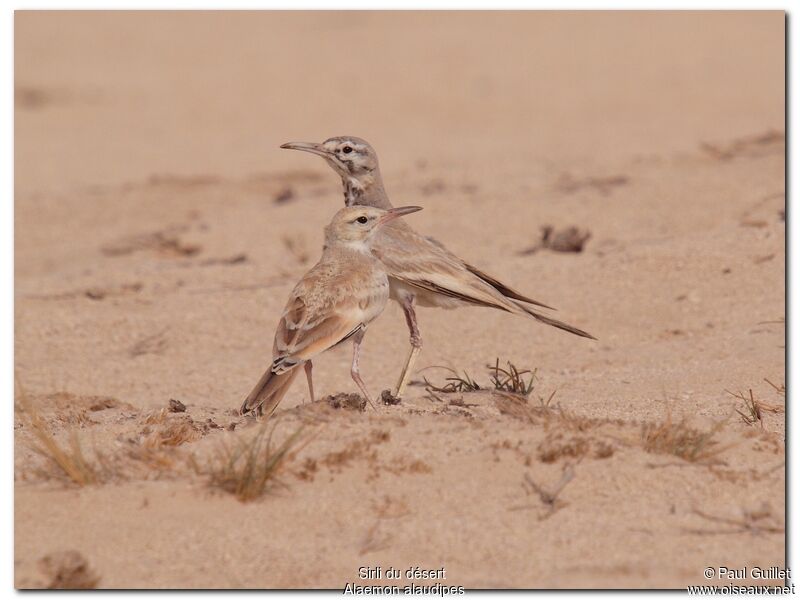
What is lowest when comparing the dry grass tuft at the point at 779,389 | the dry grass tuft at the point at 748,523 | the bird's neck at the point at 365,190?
the dry grass tuft at the point at 748,523

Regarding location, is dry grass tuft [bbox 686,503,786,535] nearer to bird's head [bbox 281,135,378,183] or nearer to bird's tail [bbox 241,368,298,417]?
bird's tail [bbox 241,368,298,417]

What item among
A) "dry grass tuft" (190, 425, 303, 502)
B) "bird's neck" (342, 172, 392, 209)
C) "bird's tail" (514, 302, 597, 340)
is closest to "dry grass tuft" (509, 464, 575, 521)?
"dry grass tuft" (190, 425, 303, 502)

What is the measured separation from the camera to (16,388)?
24.6ft

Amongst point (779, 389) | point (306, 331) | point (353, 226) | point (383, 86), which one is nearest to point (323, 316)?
point (306, 331)

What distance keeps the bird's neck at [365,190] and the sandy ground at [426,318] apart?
3.43 ft

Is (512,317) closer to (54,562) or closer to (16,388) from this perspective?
(16,388)

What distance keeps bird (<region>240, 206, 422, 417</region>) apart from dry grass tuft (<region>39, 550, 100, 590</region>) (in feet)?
4.07

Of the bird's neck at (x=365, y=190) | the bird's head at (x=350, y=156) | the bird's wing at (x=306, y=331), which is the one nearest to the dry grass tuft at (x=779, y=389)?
the bird's wing at (x=306, y=331)

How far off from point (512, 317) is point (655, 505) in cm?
403

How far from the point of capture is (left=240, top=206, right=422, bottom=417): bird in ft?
18.0

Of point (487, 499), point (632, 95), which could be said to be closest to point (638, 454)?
point (487, 499)

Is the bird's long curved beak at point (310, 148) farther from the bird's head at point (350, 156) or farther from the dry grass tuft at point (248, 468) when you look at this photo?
the dry grass tuft at point (248, 468)

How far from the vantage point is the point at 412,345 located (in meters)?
6.77

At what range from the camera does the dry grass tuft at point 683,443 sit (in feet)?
16.5
